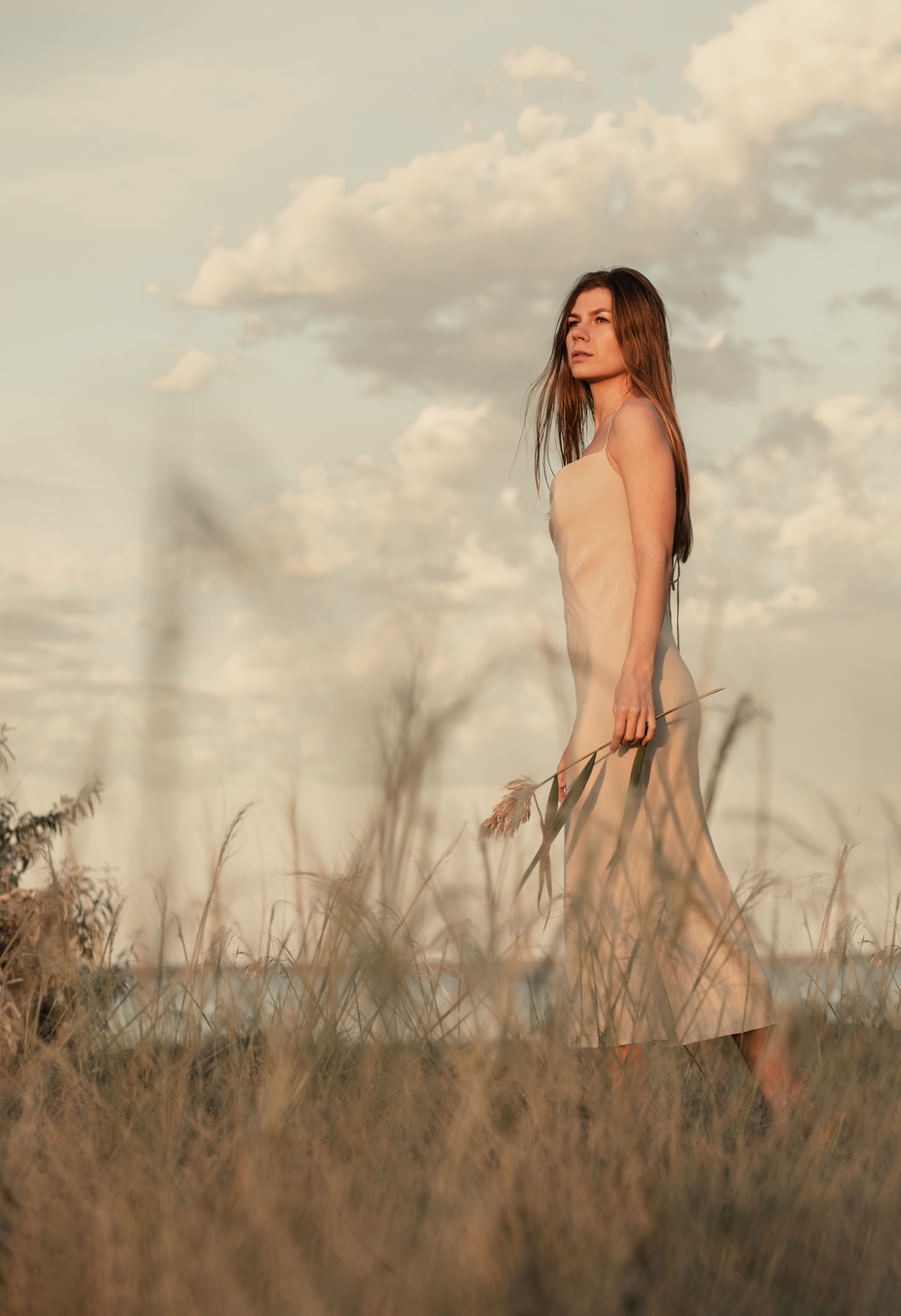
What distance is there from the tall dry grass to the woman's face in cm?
142

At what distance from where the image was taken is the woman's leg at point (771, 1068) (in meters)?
2.19

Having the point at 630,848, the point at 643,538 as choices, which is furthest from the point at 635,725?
the point at 643,538

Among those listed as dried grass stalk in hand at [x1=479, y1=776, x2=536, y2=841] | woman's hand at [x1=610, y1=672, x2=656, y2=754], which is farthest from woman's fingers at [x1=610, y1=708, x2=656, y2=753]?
dried grass stalk in hand at [x1=479, y1=776, x2=536, y2=841]

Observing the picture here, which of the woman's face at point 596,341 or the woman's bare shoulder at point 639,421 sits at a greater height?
the woman's face at point 596,341

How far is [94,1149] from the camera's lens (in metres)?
1.77

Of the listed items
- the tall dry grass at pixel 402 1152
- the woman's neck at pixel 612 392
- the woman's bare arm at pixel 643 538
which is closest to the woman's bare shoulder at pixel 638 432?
the woman's bare arm at pixel 643 538

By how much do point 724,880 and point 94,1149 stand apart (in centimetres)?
138

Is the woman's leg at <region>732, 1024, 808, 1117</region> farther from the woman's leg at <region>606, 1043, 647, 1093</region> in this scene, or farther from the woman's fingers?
the woman's fingers

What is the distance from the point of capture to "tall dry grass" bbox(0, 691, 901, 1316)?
1.24 metres

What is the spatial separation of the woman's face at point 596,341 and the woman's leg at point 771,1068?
60.1 inches

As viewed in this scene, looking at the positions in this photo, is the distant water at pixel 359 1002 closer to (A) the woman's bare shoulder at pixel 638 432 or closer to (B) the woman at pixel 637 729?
(B) the woman at pixel 637 729

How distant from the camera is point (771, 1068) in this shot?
2.28m

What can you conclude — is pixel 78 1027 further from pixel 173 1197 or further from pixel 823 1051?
pixel 823 1051

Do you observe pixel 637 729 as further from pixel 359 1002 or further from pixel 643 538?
pixel 359 1002
